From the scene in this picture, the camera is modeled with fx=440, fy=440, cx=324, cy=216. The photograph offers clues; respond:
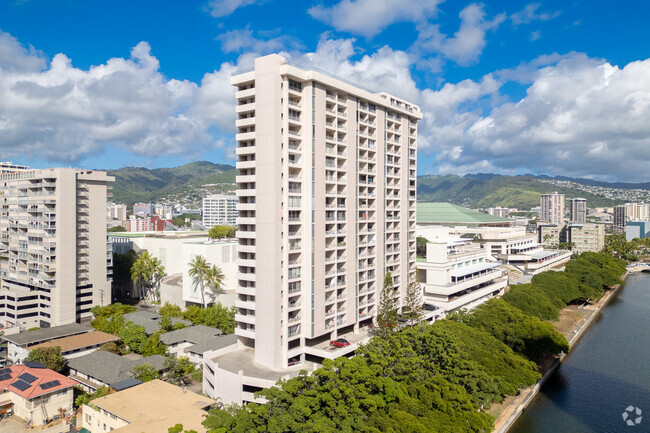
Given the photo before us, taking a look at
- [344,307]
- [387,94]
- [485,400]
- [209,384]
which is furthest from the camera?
[387,94]

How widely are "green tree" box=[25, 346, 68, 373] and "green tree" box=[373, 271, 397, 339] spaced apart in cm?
3142

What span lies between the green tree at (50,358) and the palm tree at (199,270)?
69.2 ft

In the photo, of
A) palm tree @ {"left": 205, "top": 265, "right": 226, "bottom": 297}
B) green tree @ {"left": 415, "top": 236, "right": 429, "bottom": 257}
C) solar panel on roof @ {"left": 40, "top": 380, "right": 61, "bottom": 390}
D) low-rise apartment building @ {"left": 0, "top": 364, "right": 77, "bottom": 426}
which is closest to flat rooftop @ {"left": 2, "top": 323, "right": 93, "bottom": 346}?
low-rise apartment building @ {"left": 0, "top": 364, "right": 77, "bottom": 426}

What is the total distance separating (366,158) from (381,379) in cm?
2425

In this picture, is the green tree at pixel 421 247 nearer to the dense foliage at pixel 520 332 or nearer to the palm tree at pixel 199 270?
the dense foliage at pixel 520 332

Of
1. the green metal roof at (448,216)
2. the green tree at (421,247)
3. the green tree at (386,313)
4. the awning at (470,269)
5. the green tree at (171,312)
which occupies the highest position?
the green metal roof at (448,216)

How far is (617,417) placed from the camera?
36562 millimetres

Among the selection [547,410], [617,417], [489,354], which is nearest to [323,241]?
[489,354]

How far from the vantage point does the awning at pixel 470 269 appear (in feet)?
201

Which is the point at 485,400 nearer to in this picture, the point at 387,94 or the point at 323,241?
the point at 323,241

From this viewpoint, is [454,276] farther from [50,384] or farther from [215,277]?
[50,384]

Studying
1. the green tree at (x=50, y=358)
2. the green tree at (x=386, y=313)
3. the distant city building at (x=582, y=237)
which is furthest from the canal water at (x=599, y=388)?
the distant city building at (x=582, y=237)

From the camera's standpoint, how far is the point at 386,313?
152 feet

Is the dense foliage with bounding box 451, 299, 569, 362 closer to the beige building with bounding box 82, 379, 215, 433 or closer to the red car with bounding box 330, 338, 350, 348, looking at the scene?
the red car with bounding box 330, 338, 350, 348
